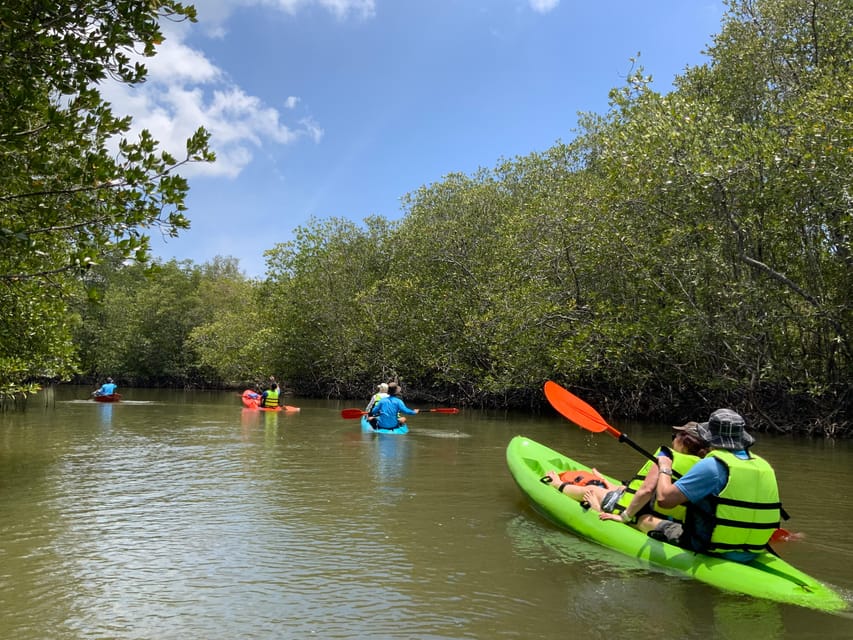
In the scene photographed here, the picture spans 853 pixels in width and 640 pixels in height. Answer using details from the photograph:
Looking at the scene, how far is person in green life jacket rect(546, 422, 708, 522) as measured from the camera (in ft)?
14.6

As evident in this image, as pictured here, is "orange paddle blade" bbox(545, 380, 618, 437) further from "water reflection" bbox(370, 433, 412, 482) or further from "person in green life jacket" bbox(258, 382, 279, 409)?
"person in green life jacket" bbox(258, 382, 279, 409)

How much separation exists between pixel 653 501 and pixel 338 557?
238 centimetres

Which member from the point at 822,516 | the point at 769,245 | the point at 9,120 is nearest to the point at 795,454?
the point at 769,245

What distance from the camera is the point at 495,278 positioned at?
2052cm

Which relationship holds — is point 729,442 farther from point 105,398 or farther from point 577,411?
point 105,398

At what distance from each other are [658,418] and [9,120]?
16.8m

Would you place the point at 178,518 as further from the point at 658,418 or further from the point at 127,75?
the point at 658,418

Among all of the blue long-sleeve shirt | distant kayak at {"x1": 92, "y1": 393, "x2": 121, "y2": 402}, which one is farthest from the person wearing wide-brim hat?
distant kayak at {"x1": 92, "y1": 393, "x2": 121, "y2": 402}

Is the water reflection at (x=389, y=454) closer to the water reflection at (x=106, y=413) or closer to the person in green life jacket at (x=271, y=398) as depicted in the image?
the person in green life jacket at (x=271, y=398)

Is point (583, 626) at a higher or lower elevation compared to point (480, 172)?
lower

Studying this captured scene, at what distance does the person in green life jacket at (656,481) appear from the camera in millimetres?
4402

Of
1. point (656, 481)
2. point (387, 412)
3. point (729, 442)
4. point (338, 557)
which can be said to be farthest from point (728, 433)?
point (387, 412)

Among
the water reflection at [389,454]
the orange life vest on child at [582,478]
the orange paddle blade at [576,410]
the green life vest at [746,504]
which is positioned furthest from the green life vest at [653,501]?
the water reflection at [389,454]

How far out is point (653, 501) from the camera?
4852mm
